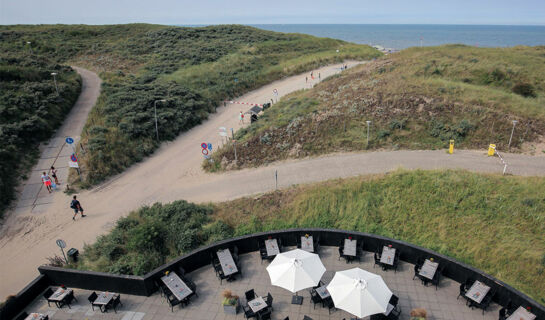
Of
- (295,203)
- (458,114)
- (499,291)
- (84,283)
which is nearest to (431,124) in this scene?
(458,114)

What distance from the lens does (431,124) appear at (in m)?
22.1

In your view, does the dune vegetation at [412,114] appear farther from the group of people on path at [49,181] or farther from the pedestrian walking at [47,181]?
the pedestrian walking at [47,181]

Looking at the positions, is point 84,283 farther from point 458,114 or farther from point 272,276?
point 458,114

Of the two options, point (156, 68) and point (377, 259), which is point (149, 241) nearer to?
point (377, 259)

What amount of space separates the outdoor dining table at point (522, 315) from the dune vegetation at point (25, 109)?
24.3 m

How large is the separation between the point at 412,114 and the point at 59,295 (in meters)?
23.5

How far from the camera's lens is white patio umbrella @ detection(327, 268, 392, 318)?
27.8ft

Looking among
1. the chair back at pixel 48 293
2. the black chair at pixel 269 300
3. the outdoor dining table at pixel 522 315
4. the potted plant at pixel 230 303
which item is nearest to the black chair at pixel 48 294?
the chair back at pixel 48 293

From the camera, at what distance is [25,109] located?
26.1 metres

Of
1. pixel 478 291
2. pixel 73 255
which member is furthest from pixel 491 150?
pixel 73 255

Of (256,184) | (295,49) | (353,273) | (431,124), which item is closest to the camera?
(353,273)

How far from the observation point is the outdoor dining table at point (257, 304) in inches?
375

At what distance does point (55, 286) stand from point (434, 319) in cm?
1339

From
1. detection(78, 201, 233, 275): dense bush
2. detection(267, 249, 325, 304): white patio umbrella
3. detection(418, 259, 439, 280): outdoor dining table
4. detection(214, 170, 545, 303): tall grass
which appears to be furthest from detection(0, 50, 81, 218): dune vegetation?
detection(418, 259, 439, 280): outdoor dining table
